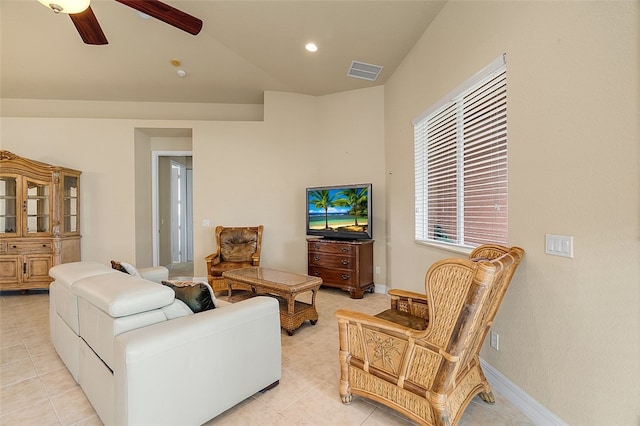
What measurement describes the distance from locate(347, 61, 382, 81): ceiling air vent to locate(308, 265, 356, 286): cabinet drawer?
9.14 feet

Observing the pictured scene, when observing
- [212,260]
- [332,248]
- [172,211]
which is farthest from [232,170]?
[172,211]

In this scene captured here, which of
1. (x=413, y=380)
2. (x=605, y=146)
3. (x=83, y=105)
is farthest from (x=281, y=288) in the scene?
(x=83, y=105)

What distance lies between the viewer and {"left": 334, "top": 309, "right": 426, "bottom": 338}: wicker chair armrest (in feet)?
4.96

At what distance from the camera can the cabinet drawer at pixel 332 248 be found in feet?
13.1

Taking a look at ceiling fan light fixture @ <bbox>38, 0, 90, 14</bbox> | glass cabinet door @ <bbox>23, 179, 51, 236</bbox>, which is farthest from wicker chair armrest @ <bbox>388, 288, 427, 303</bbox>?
glass cabinet door @ <bbox>23, 179, 51, 236</bbox>

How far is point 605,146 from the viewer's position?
50.1 inches

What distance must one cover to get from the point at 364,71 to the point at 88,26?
3.01 m

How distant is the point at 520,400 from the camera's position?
1.72 metres

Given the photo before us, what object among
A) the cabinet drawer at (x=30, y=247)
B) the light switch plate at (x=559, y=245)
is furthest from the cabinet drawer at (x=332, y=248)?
the cabinet drawer at (x=30, y=247)

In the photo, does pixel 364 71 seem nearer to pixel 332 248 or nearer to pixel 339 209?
pixel 339 209

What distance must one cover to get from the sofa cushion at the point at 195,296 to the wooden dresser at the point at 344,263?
2.44m

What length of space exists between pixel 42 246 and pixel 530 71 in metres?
5.97

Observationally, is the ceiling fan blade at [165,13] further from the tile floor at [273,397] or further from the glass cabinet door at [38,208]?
the glass cabinet door at [38,208]

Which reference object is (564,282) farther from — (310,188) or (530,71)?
(310,188)
